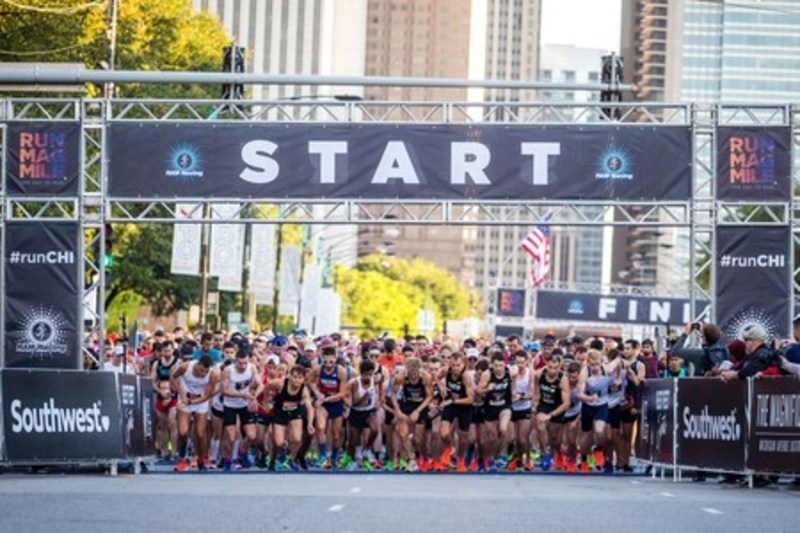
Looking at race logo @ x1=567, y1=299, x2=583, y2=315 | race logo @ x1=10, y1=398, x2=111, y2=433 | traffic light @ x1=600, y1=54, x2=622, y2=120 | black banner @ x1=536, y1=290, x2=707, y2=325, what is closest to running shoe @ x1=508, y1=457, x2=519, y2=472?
traffic light @ x1=600, y1=54, x2=622, y2=120

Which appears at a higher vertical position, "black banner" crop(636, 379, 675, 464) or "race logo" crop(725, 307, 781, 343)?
"race logo" crop(725, 307, 781, 343)

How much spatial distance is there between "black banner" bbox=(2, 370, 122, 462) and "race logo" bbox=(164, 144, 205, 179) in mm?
6078

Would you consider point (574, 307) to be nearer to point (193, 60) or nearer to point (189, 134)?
point (193, 60)

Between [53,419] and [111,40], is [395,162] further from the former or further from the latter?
[111,40]

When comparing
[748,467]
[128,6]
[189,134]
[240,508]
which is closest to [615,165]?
[189,134]

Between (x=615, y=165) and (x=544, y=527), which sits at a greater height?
(x=615, y=165)

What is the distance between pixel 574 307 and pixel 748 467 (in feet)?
269

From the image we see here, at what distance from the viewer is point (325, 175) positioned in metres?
34.7

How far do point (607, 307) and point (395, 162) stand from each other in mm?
72133

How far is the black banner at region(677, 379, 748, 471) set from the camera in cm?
2617

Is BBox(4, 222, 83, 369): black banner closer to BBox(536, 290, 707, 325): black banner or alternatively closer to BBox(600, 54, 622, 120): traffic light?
BBox(600, 54, 622, 120): traffic light

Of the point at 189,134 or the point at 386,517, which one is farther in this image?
the point at 189,134

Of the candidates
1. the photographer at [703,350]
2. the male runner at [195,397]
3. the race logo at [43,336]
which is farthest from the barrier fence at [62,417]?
the photographer at [703,350]

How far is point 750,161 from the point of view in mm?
34219
